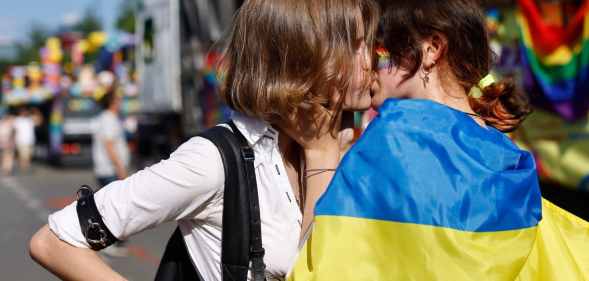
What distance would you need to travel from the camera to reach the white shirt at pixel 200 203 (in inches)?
73.8

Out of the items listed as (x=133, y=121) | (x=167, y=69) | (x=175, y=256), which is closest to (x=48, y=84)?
(x=133, y=121)

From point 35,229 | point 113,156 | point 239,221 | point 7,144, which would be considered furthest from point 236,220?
point 7,144

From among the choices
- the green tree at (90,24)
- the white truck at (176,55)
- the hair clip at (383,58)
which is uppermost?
the hair clip at (383,58)

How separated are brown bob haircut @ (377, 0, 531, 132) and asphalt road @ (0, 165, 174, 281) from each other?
19.3 ft

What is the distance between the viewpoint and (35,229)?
1112 centimetres

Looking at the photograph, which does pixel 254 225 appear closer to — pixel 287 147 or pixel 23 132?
pixel 287 147

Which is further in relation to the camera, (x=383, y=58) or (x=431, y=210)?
(x=383, y=58)

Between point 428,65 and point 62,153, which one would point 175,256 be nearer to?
point 428,65

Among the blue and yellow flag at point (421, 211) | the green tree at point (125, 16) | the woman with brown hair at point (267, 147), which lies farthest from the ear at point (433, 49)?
the green tree at point (125, 16)

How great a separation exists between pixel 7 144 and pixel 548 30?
21091 mm

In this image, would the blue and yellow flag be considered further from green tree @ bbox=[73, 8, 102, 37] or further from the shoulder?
green tree @ bbox=[73, 8, 102, 37]

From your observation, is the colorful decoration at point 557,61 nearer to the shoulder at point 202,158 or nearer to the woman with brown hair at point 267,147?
the woman with brown hair at point 267,147

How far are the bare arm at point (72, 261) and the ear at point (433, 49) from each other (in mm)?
816

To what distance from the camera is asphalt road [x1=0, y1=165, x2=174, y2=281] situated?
8.16 meters
